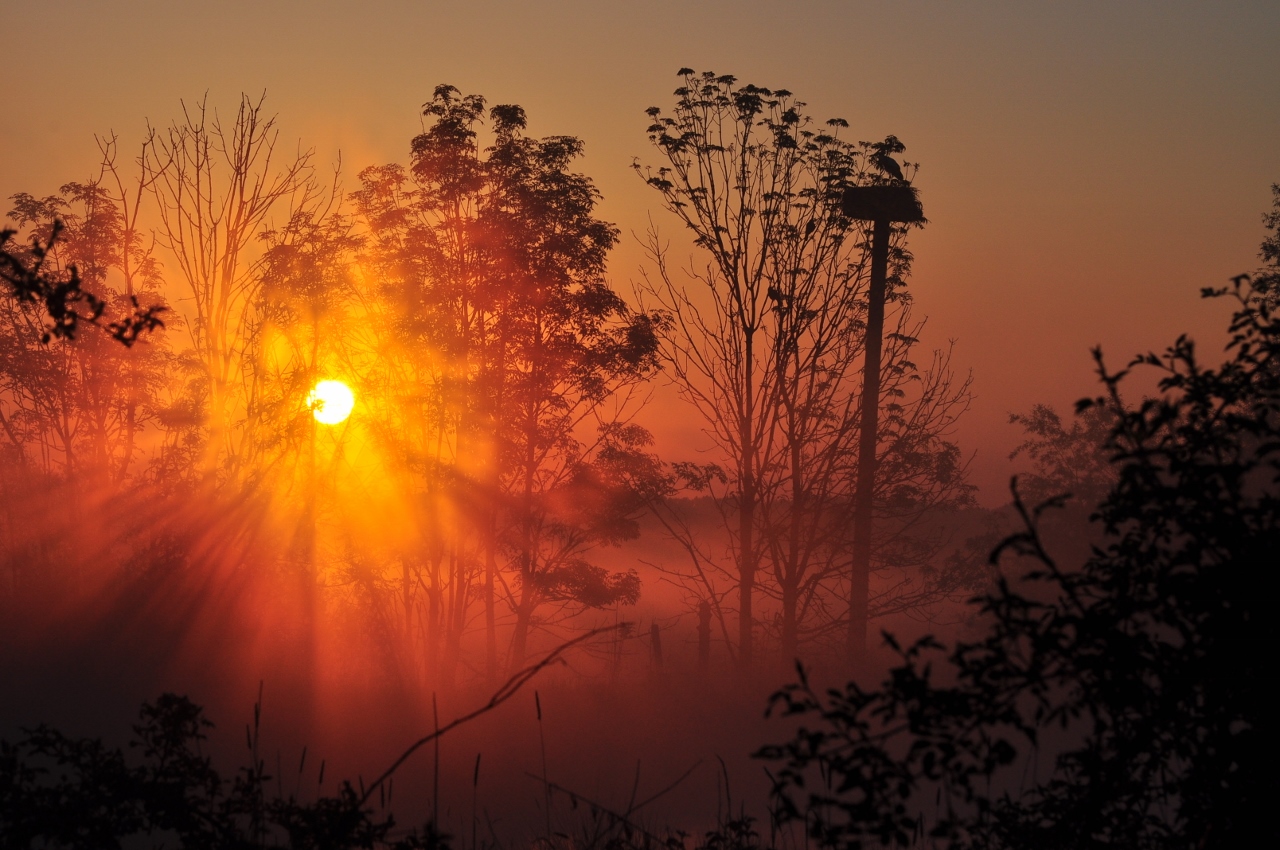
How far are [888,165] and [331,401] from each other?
1478 centimetres

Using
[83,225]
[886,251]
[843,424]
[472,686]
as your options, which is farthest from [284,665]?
[83,225]

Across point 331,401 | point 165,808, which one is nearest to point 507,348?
point 331,401

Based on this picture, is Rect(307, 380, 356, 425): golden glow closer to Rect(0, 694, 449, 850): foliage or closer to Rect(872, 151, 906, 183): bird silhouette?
Rect(872, 151, 906, 183): bird silhouette

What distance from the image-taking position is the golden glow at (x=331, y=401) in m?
26.8

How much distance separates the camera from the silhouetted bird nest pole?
74.1 feet

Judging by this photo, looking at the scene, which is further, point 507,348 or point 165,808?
point 507,348

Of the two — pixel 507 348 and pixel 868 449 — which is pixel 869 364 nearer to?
pixel 868 449

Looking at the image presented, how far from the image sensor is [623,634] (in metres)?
26.4

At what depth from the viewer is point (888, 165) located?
23609mm

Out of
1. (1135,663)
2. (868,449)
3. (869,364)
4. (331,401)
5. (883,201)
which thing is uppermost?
(883,201)

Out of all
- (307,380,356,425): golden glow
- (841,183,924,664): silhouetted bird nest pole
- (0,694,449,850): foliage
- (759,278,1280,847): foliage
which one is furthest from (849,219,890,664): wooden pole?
(759,278,1280,847): foliage

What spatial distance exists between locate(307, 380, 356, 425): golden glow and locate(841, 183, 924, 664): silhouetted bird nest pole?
510 inches

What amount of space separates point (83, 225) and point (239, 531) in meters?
17.2

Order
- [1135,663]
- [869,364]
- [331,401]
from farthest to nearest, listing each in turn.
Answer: [331,401]
[869,364]
[1135,663]
